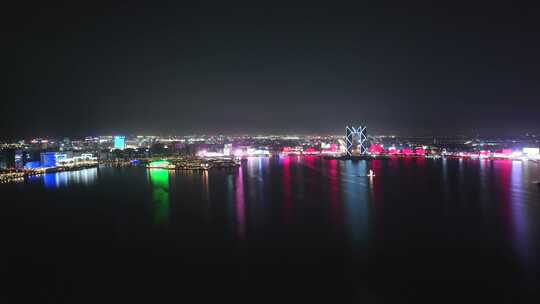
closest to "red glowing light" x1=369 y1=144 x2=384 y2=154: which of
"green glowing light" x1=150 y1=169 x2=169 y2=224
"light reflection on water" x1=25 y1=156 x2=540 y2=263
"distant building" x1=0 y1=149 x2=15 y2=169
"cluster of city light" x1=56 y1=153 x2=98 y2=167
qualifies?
"light reflection on water" x1=25 y1=156 x2=540 y2=263

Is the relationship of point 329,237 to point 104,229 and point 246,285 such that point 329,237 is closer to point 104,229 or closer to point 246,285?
point 246,285

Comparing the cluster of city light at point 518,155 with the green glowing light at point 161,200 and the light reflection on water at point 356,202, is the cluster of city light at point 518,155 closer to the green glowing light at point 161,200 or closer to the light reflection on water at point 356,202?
the light reflection on water at point 356,202

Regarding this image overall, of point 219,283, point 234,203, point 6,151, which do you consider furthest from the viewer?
point 6,151

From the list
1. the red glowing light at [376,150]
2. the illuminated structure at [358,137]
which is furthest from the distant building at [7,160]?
the red glowing light at [376,150]

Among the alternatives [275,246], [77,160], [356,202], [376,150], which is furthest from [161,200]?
[376,150]

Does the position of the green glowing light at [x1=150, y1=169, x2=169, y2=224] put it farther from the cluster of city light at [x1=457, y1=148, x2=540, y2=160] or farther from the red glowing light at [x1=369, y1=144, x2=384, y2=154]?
the red glowing light at [x1=369, y1=144, x2=384, y2=154]

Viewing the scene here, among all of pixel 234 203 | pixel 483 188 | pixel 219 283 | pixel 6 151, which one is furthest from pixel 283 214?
pixel 6 151

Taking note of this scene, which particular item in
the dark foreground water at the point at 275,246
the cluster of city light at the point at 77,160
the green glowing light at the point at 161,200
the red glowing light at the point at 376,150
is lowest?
the dark foreground water at the point at 275,246

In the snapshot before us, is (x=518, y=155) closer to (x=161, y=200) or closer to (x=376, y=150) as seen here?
(x=376, y=150)
